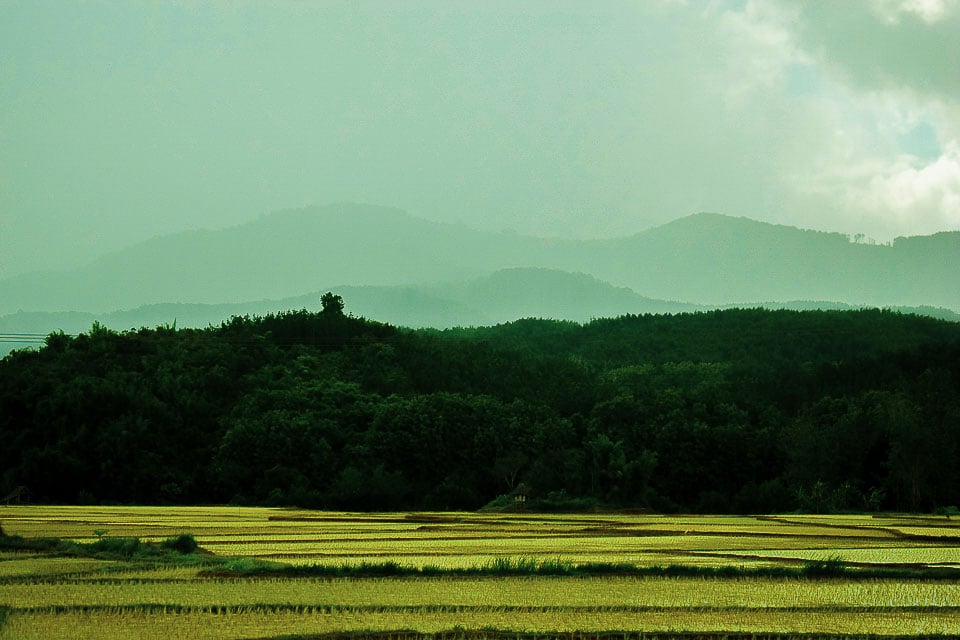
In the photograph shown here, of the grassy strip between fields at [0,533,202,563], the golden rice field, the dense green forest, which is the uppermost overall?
the dense green forest

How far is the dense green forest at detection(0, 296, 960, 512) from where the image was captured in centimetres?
4641

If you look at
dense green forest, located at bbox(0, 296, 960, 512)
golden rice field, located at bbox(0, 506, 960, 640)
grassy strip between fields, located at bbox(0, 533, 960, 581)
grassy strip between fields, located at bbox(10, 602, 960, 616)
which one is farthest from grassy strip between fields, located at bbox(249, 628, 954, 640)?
dense green forest, located at bbox(0, 296, 960, 512)

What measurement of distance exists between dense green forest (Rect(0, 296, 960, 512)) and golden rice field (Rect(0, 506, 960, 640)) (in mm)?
18179

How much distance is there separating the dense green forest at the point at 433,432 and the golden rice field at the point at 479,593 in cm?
1818

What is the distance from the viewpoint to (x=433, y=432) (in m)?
53.9

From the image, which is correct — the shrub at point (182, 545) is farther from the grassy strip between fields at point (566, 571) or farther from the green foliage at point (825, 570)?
the green foliage at point (825, 570)

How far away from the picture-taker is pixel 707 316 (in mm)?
104062

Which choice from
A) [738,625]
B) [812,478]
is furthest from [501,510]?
[738,625]

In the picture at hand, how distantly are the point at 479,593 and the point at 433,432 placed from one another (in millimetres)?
37764

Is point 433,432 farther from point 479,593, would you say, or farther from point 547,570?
point 479,593

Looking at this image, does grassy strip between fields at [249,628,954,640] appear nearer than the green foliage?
Yes

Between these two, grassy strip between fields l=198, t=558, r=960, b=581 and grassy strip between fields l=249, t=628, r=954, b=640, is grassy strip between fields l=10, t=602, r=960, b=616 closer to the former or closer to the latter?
grassy strip between fields l=249, t=628, r=954, b=640

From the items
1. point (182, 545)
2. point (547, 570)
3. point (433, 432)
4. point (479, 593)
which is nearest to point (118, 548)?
point (182, 545)

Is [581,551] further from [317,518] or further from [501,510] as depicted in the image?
[501,510]
